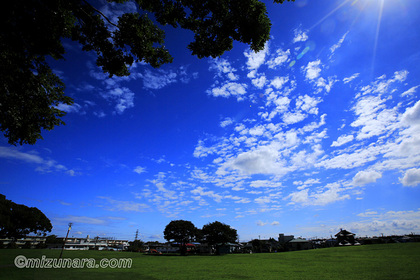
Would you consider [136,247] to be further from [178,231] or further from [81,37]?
[81,37]

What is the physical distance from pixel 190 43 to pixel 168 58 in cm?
163

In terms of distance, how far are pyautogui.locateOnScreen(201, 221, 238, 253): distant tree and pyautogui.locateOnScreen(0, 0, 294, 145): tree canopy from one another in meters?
53.4

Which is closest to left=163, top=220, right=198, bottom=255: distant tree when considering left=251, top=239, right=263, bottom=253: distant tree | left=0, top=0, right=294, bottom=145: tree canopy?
left=251, top=239, right=263, bottom=253: distant tree

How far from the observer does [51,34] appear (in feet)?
24.1

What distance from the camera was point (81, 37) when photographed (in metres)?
8.84

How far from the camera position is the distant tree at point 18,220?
46466 mm

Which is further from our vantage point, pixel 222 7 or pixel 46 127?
pixel 46 127

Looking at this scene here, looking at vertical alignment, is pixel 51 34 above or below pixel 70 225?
above

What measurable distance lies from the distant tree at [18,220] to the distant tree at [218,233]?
50.9 m

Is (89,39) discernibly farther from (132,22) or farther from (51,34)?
(132,22)

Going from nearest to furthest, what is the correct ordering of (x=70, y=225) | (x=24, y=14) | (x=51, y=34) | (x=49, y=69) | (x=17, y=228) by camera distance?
(x=24, y=14)
(x=51, y=34)
(x=49, y=69)
(x=70, y=225)
(x=17, y=228)

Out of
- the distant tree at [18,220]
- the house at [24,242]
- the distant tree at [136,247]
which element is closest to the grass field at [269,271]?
the distant tree at [18,220]

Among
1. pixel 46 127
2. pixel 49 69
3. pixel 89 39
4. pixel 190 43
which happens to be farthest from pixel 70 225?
pixel 190 43

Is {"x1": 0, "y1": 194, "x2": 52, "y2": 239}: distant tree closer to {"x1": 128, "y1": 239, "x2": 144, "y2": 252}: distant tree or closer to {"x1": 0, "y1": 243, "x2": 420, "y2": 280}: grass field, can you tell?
{"x1": 128, "y1": 239, "x2": 144, "y2": 252}: distant tree
